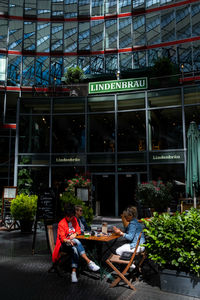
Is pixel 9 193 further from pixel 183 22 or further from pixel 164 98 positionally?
pixel 183 22

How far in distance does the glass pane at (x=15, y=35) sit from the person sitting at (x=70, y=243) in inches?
861

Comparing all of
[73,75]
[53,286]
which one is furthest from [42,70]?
[53,286]

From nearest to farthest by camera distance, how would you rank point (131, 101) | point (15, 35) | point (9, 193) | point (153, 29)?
point (9, 193)
point (131, 101)
point (153, 29)
point (15, 35)

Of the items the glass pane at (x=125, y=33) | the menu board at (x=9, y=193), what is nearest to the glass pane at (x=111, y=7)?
the glass pane at (x=125, y=33)


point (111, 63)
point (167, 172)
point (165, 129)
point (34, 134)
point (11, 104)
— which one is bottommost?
point (167, 172)

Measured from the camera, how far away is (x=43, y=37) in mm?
24562

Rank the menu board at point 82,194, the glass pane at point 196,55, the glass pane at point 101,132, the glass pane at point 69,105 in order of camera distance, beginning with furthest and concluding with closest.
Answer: the glass pane at point 196,55 < the glass pane at point 69,105 < the glass pane at point 101,132 < the menu board at point 82,194

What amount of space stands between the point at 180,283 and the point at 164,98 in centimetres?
1252

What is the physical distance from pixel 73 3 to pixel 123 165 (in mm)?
16764

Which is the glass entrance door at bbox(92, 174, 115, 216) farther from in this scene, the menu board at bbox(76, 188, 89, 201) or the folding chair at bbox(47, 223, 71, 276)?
the folding chair at bbox(47, 223, 71, 276)

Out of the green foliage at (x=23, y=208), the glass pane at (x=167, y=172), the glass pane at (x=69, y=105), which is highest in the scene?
the glass pane at (x=69, y=105)

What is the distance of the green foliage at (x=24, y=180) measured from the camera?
1614cm

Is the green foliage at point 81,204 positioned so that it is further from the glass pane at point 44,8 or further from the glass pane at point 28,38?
the glass pane at point 44,8

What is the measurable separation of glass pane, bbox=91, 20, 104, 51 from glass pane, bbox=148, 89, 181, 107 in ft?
33.7
